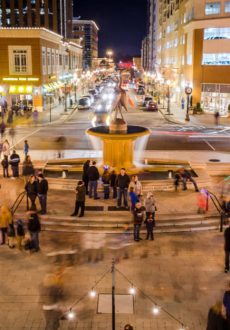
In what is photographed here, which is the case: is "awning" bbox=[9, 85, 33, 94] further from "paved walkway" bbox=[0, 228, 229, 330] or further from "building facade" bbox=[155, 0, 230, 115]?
"paved walkway" bbox=[0, 228, 229, 330]

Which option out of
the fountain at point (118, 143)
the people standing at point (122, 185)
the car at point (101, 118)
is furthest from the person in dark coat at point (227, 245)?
the car at point (101, 118)

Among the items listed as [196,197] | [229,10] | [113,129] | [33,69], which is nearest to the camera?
[196,197]

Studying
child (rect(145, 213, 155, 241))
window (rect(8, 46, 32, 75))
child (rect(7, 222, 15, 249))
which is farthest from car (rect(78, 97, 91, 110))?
child (rect(7, 222, 15, 249))

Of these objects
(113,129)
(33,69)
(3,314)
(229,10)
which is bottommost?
(3,314)

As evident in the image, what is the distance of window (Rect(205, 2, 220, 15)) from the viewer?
5419 cm

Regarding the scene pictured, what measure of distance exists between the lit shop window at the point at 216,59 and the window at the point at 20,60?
70.5ft

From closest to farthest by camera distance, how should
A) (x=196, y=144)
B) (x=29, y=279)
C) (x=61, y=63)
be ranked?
(x=29, y=279) < (x=196, y=144) < (x=61, y=63)

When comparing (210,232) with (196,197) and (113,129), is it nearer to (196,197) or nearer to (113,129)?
(196,197)

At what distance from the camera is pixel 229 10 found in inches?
2106

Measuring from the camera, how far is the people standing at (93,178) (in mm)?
17391

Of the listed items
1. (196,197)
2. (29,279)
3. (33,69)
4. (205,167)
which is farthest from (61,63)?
(29,279)

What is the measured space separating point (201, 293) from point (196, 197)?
776 cm

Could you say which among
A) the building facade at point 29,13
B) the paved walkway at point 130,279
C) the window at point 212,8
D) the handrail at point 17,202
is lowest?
the paved walkway at point 130,279

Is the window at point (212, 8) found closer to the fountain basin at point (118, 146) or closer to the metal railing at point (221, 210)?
the fountain basin at point (118, 146)
